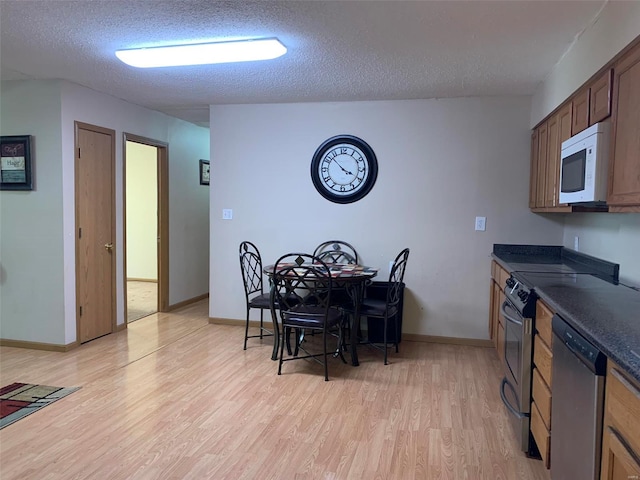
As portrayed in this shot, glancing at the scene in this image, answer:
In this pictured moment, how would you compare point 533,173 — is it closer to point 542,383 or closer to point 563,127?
point 563,127

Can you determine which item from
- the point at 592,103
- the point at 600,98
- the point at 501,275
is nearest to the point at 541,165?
the point at 501,275

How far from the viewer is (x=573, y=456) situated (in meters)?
1.65

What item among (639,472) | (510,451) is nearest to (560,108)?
(510,451)

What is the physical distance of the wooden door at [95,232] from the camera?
4023 mm

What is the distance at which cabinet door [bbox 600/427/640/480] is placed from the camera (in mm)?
1207

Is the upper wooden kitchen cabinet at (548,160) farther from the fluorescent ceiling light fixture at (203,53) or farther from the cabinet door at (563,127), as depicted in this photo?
the fluorescent ceiling light fixture at (203,53)

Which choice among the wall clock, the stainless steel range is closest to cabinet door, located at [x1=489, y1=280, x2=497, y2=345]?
the stainless steel range

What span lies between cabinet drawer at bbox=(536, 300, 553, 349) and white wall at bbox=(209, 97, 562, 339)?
2.01 metres

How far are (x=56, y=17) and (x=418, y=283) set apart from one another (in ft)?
11.3

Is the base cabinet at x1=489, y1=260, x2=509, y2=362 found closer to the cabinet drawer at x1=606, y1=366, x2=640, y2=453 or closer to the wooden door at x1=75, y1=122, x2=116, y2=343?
the cabinet drawer at x1=606, y1=366, x2=640, y2=453

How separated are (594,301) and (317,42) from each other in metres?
2.09

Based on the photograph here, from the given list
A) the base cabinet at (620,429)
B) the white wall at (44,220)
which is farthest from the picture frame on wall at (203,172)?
the base cabinet at (620,429)

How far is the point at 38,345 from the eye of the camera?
3947 millimetres

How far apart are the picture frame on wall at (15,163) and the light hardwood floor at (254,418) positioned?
1.44 meters
